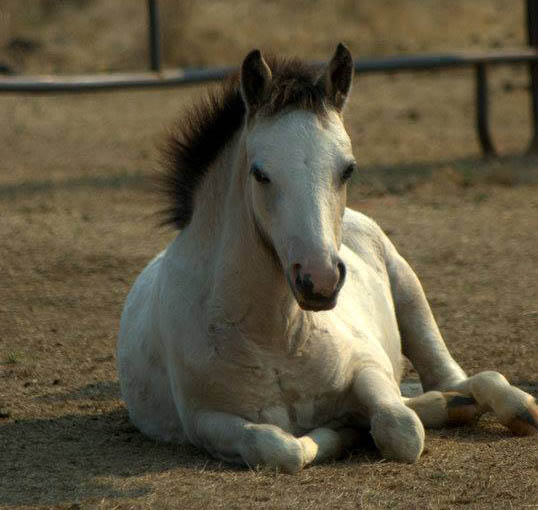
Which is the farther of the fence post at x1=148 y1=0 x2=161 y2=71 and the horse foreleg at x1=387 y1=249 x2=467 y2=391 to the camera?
the fence post at x1=148 y1=0 x2=161 y2=71

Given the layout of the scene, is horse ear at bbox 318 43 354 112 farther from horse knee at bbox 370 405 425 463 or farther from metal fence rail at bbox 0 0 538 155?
metal fence rail at bbox 0 0 538 155

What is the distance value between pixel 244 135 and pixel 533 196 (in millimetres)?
6366

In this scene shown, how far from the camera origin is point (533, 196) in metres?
10.2

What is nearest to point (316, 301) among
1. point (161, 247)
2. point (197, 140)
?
point (197, 140)

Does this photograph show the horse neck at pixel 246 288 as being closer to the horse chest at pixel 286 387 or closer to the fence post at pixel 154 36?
the horse chest at pixel 286 387

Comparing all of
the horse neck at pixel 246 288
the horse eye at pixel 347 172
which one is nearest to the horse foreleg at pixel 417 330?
the horse neck at pixel 246 288

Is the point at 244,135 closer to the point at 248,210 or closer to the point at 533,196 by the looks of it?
the point at 248,210

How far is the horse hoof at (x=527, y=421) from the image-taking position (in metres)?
4.52

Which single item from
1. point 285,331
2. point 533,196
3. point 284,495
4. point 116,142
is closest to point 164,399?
point 285,331

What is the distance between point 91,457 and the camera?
4.45m

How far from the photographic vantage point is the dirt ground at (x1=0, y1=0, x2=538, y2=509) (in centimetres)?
395

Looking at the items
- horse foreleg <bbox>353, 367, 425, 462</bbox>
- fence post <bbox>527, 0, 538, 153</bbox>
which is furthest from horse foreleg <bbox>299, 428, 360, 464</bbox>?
fence post <bbox>527, 0, 538, 153</bbox>

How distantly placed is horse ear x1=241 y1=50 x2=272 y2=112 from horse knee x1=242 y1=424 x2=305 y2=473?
1.08 meters

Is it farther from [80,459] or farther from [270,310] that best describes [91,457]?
[270,310]
